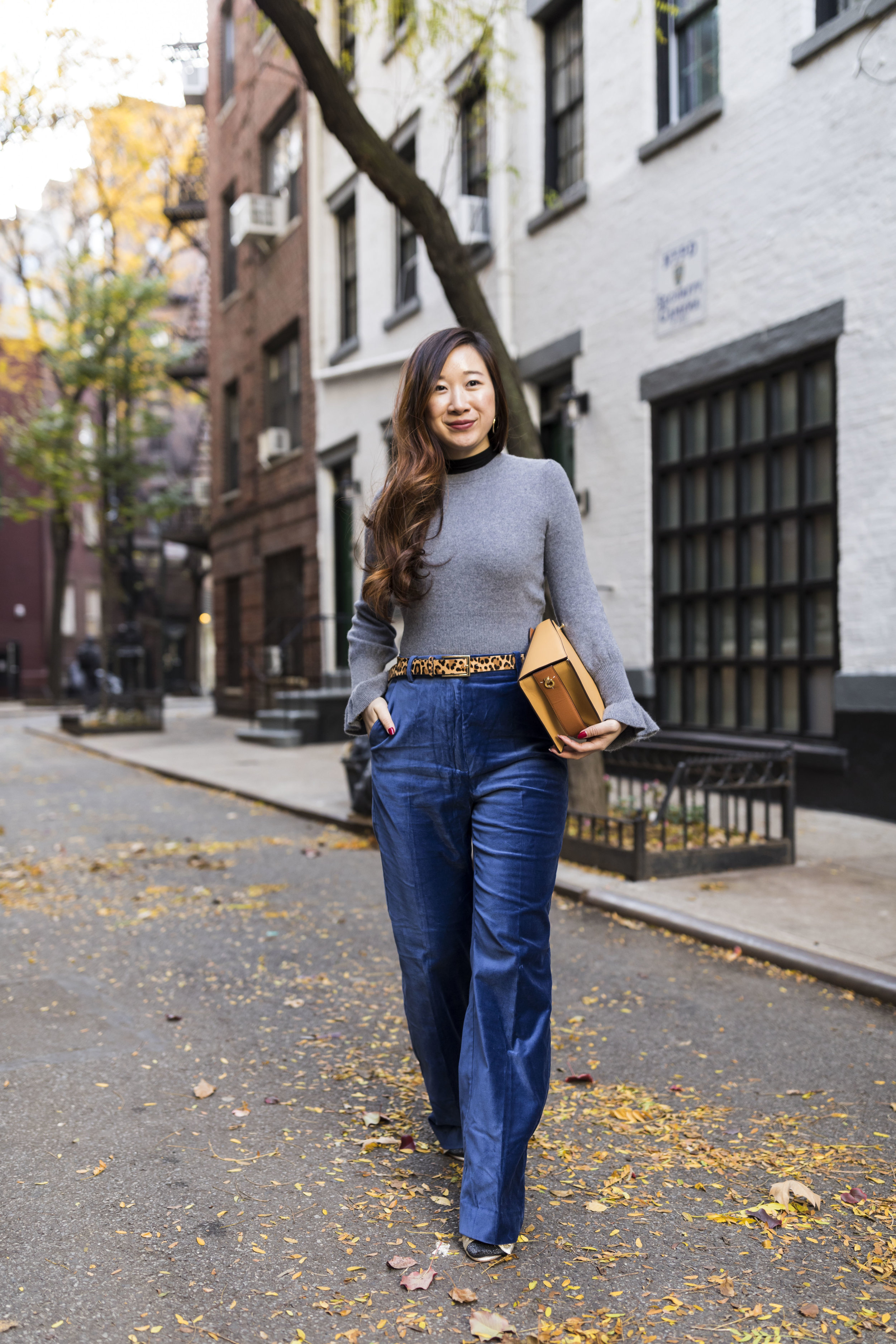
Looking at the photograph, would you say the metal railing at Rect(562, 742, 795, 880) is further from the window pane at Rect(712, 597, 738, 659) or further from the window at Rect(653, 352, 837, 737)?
the window pane at Rect(712, 597, 738, 659)

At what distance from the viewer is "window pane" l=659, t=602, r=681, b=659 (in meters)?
10.4

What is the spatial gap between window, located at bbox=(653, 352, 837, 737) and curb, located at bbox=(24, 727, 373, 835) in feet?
10.9

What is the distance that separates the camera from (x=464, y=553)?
269cm

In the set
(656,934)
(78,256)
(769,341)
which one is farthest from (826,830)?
(78,256)

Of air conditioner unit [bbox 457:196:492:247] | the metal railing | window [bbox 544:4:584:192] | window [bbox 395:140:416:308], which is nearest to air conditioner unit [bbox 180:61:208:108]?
window [bbox 395:140:416:308]

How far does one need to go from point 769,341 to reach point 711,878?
4.58 m

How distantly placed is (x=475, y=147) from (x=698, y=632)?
724 cm

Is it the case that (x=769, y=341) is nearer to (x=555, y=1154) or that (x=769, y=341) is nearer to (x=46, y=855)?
(x=46, y=855)

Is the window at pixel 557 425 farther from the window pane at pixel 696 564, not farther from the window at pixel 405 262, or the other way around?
the window at pixel 405 262

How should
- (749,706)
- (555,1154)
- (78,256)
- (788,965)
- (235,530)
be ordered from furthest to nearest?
(78,256)
(235,530)
(749,706)
(788,965)
(555,1154)

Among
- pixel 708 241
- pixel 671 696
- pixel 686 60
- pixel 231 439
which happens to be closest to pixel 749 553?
pixel 671 696

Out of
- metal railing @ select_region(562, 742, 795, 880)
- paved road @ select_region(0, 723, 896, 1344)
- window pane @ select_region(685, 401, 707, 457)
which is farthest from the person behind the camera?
window pane @ select_region(685, 401, 707, 457)

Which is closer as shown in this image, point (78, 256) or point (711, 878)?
point (711, 878)

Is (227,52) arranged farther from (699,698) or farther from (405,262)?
(699,698)
